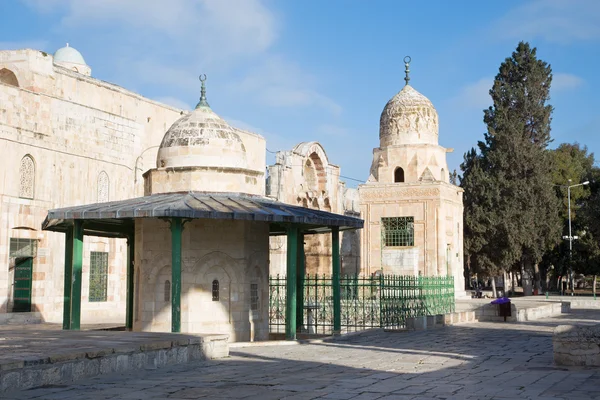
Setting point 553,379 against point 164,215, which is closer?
point 553,379

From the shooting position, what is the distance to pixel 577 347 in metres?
10.3

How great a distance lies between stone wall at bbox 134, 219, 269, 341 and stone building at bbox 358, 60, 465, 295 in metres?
15.4

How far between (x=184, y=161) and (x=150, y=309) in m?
3.24

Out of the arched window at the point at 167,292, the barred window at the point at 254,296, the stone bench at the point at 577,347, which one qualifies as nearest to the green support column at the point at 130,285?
the arched window at the point at 167,292

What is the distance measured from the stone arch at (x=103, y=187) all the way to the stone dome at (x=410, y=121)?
1242 cm

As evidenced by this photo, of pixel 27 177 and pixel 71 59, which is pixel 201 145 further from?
pixel 71 59

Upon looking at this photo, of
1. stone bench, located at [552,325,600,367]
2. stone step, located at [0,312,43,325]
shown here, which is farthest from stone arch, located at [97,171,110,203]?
stone bench, located at [552,325,600,367]

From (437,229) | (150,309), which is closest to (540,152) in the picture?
(437,229)

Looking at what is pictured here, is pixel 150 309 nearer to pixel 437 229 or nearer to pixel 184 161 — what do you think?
pixel 184 161

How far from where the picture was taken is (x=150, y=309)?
15.0m

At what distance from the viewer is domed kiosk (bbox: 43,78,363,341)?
45.6 feet

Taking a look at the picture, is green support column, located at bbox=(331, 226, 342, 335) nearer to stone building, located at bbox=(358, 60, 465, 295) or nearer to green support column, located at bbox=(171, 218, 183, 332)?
green support column, located at bbox=(171, 218, 183, 332)

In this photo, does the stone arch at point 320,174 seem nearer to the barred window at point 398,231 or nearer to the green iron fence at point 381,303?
the barred window at point 398,231

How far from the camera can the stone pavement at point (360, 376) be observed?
7723 mm
